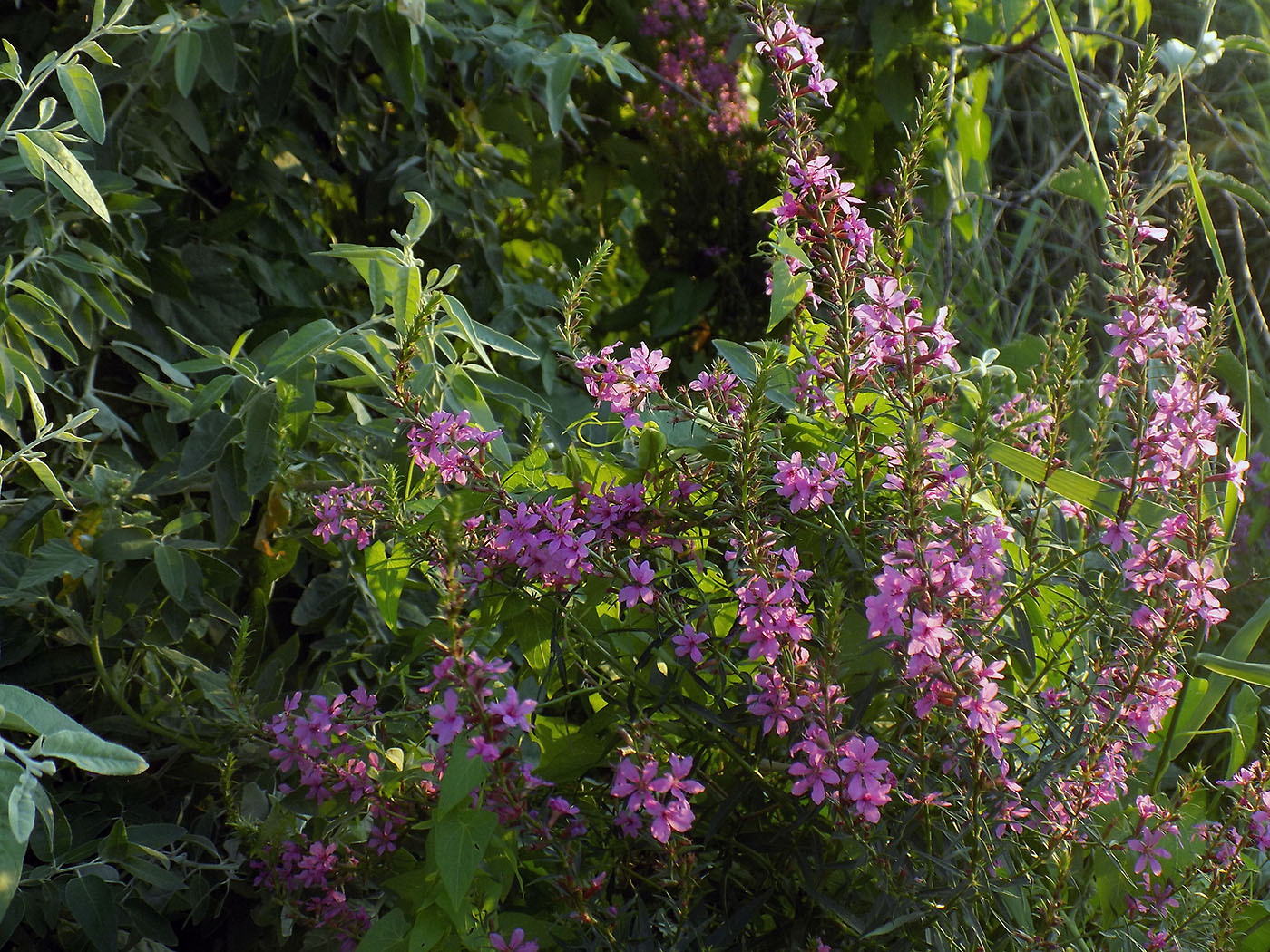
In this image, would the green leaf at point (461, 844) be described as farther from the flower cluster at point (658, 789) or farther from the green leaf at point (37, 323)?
the green leaf at point (37, 323)

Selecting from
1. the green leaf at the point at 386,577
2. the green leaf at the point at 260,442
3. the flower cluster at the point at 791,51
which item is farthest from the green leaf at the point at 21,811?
the flower cluster at the point at 791,51

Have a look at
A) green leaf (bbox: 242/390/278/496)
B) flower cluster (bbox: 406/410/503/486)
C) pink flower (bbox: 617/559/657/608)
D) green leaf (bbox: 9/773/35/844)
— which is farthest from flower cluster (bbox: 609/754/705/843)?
green leaf (bbox: 242/390/278/496)

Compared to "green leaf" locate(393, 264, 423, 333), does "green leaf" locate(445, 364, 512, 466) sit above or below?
below

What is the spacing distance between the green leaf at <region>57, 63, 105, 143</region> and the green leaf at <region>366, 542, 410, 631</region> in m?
0.43

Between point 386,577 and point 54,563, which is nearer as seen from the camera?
point 386,577

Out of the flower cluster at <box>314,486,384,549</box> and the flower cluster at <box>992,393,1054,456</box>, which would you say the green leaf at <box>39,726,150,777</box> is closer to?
the flower cluster at <box>314,486,384,549</box>

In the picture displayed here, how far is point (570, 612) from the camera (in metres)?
0.85

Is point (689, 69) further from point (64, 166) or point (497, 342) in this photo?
point (64, 166)

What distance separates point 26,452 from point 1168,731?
3.70ft

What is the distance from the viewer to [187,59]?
1458 millimetres

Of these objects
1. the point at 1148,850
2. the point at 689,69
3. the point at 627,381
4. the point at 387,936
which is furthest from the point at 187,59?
the point at 1148,850

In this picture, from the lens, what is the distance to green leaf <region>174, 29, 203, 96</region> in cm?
→ 144

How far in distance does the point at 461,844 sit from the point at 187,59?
1.12 metres

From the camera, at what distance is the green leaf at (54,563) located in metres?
1.10
